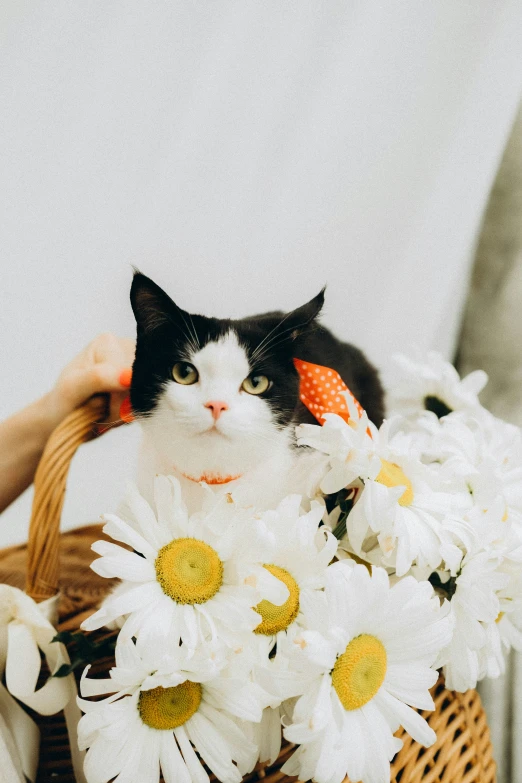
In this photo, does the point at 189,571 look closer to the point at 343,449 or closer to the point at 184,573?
the point at 184,573

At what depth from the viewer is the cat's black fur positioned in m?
0.52

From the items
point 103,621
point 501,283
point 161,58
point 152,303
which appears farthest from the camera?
point 501,283

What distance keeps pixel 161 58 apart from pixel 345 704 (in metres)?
0.89

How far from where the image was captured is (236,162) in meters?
0.99

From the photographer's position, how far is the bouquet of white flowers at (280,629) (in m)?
0.41

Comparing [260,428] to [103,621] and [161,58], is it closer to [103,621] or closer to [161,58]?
[103,621]

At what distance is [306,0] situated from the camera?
95cm

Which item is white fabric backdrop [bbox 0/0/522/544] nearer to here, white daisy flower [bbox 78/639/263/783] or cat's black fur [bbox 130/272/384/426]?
cat's black fur [bbox 130/272/384/426]

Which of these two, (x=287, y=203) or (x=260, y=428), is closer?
(x=260, y=428)

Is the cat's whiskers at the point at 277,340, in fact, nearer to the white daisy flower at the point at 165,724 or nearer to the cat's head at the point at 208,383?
the cat's head at the point at 208,383

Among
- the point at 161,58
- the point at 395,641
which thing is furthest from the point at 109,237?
the point at 395,641

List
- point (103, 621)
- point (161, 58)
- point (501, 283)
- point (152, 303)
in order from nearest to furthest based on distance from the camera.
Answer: point (103, 621), point (152, 303), point (161, 58), point (501, 283)

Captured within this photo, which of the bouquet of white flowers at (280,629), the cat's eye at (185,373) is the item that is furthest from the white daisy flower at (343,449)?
the cat's eye at (185,373)

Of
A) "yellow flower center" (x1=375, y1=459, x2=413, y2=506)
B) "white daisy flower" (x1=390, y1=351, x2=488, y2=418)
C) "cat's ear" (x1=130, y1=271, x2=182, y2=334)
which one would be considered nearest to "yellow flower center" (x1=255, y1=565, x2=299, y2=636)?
"yellow flower center" (x1=375, y1=459, x2=413, y2=506)
